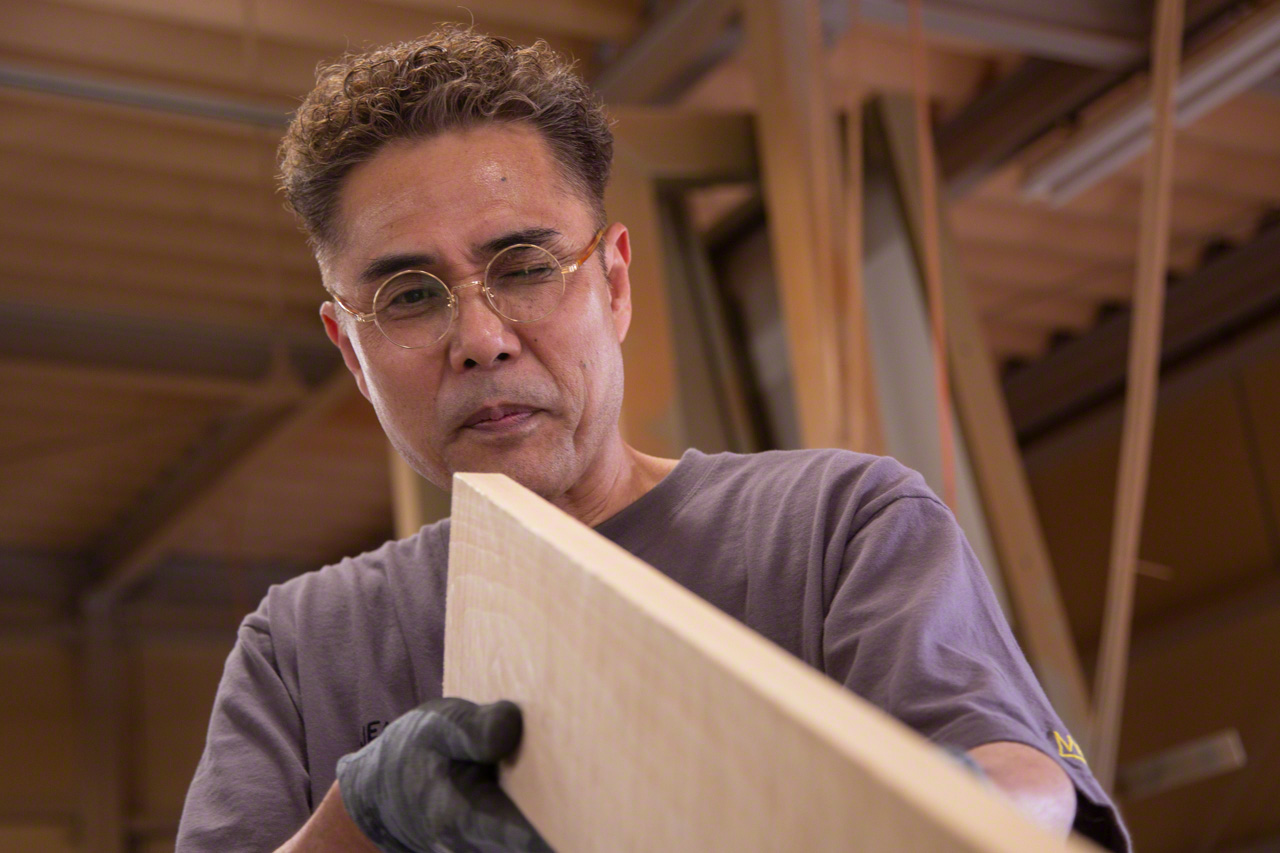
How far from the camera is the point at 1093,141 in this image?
4.70 meters

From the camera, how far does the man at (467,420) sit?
1.27 metres

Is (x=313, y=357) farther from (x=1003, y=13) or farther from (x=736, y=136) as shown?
(x=1003, y=13)

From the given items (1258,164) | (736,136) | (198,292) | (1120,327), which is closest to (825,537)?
(736,136)

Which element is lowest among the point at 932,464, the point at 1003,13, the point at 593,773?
the point at 593,773

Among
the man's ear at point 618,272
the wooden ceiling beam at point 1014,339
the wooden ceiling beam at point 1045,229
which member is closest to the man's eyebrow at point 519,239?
the man's ear at point 618,272

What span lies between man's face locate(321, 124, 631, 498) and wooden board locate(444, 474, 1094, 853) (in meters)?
0.38

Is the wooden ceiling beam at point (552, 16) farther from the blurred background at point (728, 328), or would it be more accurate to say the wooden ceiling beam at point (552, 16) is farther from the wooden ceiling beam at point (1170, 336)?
the wooden ceiling beam at point (1170, 336)

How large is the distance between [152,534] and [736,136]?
17.6 ft

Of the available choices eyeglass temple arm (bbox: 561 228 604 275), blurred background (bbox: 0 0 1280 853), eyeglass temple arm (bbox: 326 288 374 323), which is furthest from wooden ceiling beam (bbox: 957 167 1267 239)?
eyeglass temple arm (bbox: 326 288 374 323)

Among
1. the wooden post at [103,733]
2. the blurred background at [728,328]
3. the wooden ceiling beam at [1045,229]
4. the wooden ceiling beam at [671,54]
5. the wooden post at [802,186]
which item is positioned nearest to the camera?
the wooden post at [802,186]

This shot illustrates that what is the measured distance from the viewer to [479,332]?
53.8 inches

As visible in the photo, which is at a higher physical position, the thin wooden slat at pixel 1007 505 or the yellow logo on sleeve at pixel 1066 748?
the thin wooden slat at pixel 1007 505

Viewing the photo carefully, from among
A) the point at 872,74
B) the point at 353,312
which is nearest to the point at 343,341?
the point at 353,312

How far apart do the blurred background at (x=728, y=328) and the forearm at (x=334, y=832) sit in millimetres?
1774
